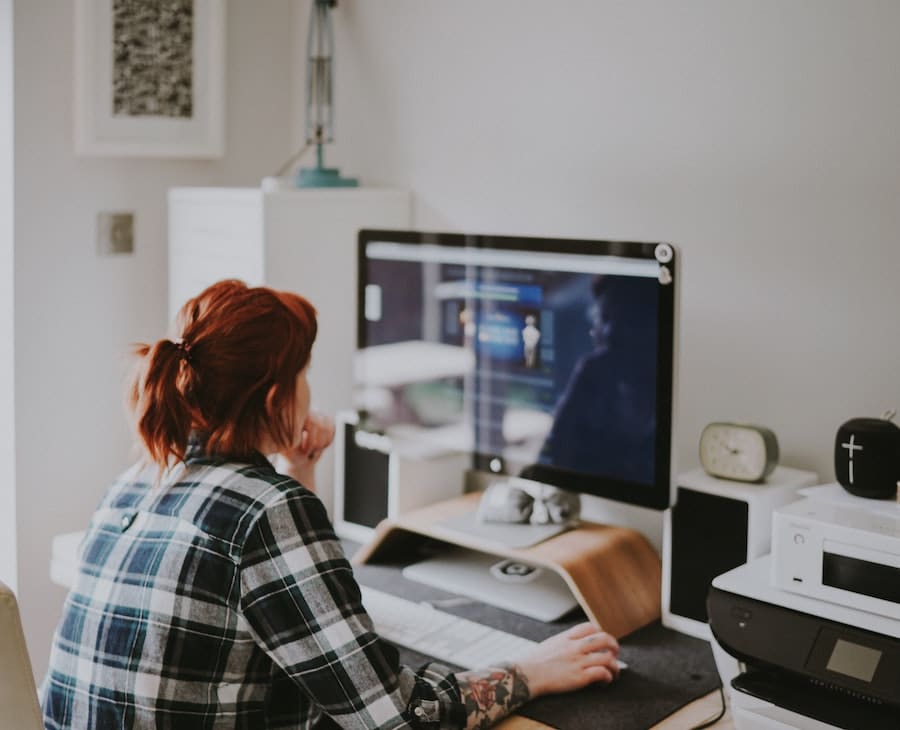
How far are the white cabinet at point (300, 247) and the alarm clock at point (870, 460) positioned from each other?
114 cm

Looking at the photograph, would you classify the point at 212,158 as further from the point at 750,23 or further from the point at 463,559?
the point at 750,23

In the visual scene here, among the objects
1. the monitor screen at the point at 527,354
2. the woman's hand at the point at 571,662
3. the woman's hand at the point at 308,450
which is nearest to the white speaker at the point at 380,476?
the monitor screen at the point at 527,354

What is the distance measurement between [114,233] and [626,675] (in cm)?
151

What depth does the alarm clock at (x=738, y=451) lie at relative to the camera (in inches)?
77.2

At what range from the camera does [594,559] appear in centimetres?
209

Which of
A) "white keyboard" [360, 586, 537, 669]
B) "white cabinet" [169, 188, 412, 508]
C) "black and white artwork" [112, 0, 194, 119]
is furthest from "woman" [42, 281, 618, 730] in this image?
"black and white artwork" [112, 0, 194, 119]

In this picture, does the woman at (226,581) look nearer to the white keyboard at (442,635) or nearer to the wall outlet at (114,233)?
the white keyboard at (442,635)

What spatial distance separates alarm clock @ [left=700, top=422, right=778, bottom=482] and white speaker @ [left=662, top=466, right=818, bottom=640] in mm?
17

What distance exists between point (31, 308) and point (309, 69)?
79 centimetres

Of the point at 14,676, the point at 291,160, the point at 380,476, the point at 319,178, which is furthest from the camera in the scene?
the point at 291,160

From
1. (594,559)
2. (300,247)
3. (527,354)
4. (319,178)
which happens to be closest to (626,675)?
(594,559)

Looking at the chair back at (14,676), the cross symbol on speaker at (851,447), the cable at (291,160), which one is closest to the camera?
the chair back at (14,676)

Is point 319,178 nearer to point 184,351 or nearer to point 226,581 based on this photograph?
point 184,351

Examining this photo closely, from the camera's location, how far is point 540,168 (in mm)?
2418
